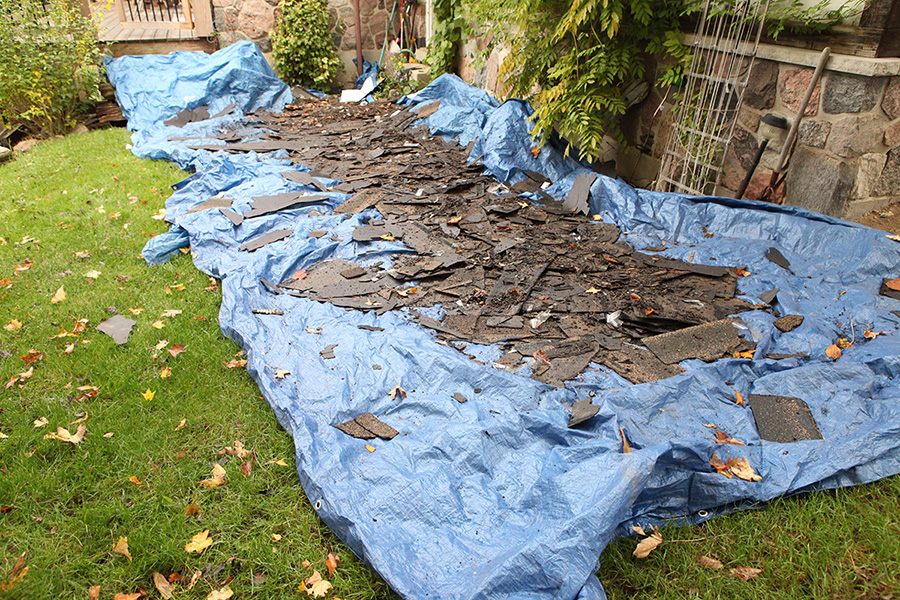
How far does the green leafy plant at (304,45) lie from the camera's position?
31.6 ft

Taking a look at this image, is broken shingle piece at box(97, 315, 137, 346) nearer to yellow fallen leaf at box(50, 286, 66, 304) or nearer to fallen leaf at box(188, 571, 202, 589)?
yellow fallen leaf at box(50, 286, 66, 304)

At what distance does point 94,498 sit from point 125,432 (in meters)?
0.38

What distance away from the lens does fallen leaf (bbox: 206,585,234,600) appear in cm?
208

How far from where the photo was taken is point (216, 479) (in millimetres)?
2596

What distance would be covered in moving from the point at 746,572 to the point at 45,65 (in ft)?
30.2

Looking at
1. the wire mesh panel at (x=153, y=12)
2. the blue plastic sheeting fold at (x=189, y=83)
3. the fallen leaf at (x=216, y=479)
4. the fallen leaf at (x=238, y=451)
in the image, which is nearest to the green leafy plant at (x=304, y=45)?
the blue plastic sheeting fold at (x=189, y=83)

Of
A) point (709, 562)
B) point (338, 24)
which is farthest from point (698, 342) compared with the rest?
point (338, 24)

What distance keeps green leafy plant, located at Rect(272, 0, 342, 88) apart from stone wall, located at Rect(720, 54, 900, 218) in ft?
25.1

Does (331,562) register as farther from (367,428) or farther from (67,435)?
(67,435)

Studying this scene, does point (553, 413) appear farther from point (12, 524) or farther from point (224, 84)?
point (224, 84)

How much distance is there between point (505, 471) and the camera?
8.16 ft

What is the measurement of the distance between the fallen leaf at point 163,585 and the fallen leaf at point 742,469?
2390mm

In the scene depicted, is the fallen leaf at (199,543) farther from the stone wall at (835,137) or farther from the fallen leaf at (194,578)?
the stone wall at (835,137)

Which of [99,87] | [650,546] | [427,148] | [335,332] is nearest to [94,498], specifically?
[335,332]
